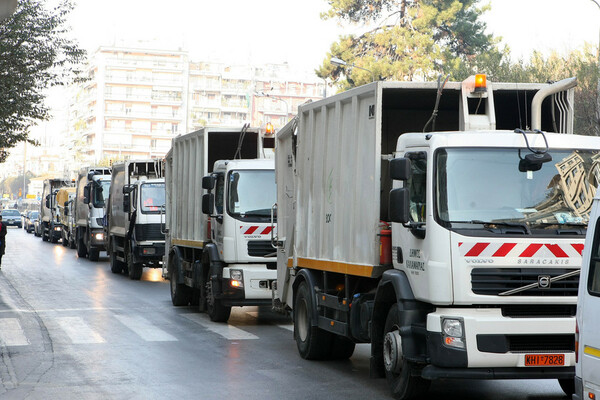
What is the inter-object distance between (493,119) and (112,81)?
159944mm

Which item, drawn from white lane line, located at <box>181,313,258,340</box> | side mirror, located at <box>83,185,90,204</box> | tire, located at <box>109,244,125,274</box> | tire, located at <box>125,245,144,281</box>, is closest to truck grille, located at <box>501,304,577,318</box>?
white lane line, located at <box>181,313,258,340</box>

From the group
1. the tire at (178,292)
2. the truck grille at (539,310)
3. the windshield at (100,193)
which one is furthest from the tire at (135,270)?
the truck grille at (539,310)

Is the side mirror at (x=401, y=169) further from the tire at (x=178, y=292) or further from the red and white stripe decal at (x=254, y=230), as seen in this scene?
the tire at (x=178, y=292)

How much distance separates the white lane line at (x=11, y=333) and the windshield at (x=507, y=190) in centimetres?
717

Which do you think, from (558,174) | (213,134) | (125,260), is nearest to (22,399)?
(558,174)

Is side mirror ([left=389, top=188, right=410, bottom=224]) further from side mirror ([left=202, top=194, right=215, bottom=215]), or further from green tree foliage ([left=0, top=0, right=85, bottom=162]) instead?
green tree foliage ([left=0, top=0, right=85, bottom=162])

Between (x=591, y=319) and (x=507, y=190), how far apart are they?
8.73 ft

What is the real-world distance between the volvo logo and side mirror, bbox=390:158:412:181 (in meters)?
1.41

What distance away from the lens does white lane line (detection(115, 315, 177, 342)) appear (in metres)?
14.0

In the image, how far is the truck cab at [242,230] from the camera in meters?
15.4

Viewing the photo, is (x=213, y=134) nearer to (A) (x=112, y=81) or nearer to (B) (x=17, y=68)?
(B) (x=17, y=68)

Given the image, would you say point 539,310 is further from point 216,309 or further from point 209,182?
point 209,182

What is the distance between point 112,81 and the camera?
165750 millimetres

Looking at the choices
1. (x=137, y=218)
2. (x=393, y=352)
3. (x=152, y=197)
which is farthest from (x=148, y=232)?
(x=393, y=352)
